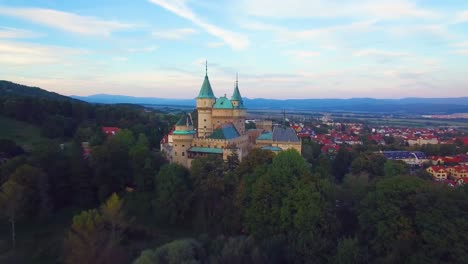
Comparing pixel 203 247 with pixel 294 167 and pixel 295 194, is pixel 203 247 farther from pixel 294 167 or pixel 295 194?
pixel 294 167

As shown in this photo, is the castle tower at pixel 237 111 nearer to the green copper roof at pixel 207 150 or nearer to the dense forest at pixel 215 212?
the green copper roof at pixel 207 150

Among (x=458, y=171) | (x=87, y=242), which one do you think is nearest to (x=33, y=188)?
(x=87, y=242)

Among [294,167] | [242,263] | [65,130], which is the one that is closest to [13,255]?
[242,263]

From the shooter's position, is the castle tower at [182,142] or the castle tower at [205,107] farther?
the castle tower at [205,107]

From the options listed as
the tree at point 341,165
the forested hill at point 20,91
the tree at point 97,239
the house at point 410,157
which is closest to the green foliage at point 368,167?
the tree at point 341,165

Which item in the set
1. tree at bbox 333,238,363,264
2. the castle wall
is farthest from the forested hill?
tree at bbox 333,238,363,264
